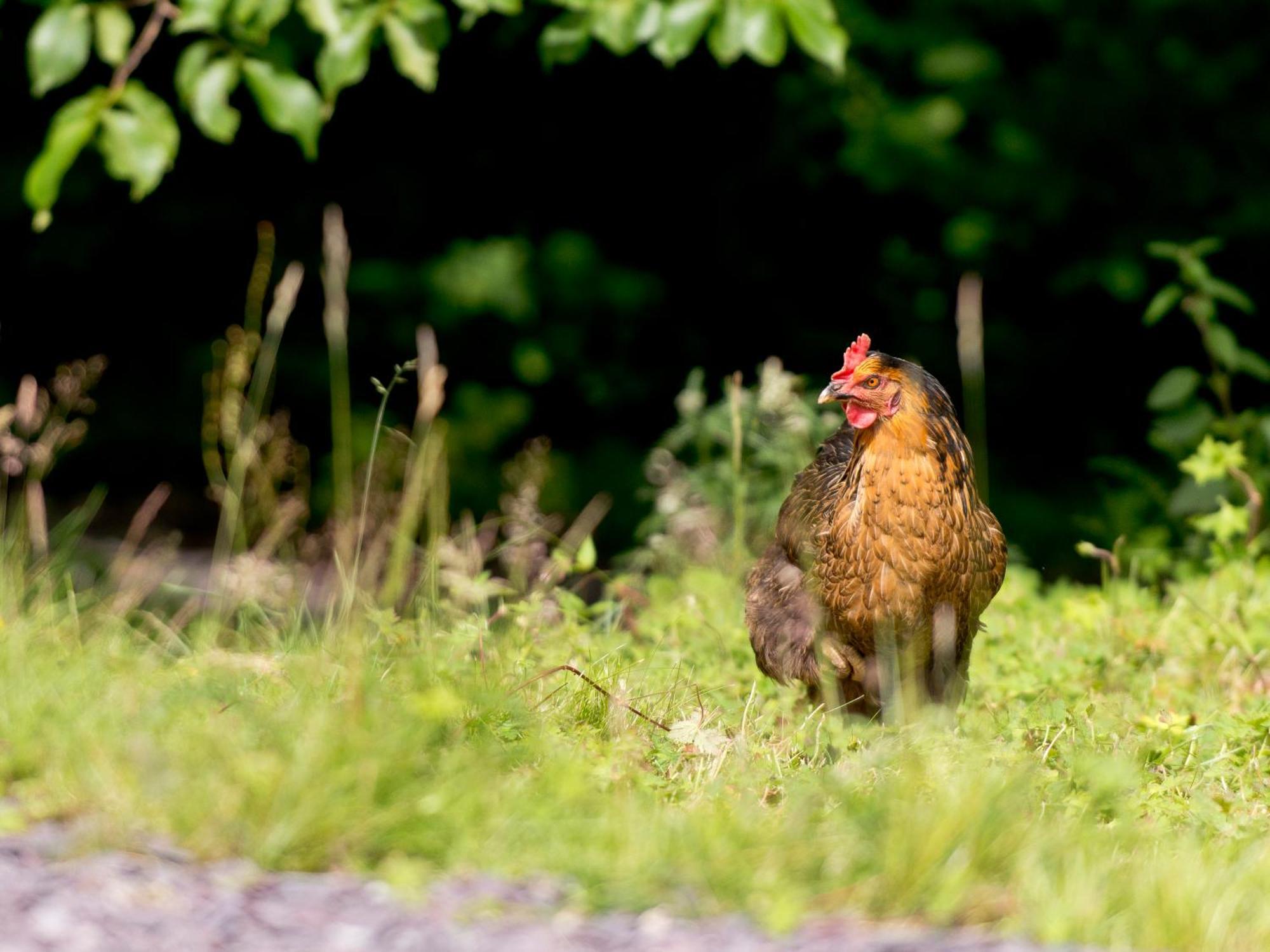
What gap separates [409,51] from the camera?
422 centimetres

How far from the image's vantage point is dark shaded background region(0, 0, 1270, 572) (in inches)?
338

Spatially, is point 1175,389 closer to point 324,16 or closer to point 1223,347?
point 1223,347

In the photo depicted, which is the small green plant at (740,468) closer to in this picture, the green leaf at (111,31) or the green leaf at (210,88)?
the green leaf at (210,88)

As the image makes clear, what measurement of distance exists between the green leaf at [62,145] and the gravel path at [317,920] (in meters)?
1.76

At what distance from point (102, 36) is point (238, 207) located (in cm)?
470

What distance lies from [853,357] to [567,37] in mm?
1186

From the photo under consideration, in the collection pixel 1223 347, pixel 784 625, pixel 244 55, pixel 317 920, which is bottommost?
pixel 317 920

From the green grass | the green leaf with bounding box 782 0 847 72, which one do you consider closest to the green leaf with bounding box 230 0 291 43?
the green leaf with bounding box 782 0 847 72

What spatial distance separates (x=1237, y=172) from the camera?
885cm

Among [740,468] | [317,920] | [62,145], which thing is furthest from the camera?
[740,468]

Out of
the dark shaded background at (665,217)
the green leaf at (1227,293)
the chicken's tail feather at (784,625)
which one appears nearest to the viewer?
the chicken's tail feather at (784,625)

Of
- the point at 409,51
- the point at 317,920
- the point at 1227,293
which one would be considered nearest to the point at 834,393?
the point at 409,51

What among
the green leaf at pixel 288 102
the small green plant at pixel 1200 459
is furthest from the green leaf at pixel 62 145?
the small green plant at pixel 1200 459

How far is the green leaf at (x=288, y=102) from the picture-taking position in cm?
408
